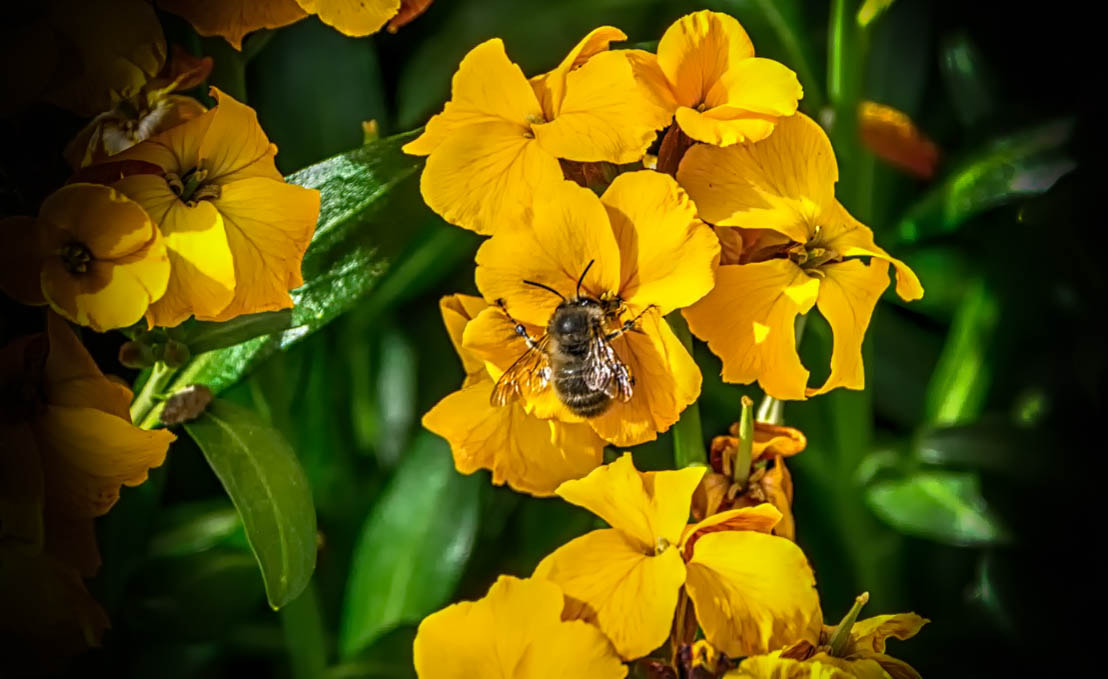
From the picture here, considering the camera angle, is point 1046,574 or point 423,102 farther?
point 423,102

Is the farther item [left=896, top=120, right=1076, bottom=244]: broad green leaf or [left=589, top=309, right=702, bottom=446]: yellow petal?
[left=896, top=120, right=1076, bottom=244]: broad green leaf

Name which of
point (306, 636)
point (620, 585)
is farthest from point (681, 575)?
point (306, 636)

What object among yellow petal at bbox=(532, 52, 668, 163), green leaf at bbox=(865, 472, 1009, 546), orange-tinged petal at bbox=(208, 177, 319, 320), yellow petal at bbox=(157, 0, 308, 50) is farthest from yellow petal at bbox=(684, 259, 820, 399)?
green leaf at bbox=(865, 472, 1009, 546)

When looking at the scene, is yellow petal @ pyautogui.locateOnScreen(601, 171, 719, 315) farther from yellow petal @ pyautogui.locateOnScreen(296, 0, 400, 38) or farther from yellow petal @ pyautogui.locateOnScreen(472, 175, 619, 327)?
yellow petal @ pyautogui.locateOnScreen(296, 0, 400, 38)

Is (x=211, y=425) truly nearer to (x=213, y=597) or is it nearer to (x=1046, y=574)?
(x=213, y=597)

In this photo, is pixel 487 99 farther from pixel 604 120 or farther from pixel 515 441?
pixel 515 441

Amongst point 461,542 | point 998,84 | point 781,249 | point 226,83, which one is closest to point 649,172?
point 781,249
